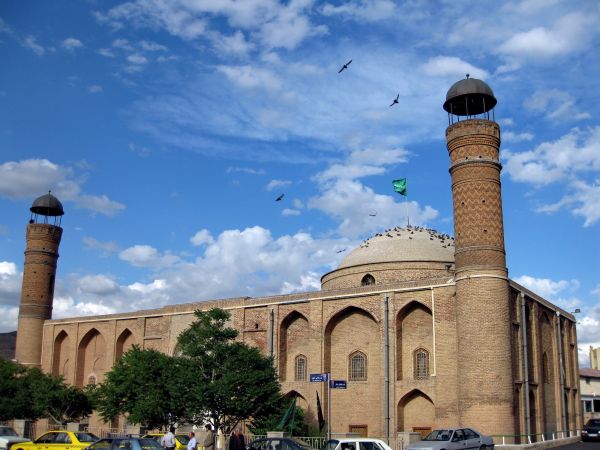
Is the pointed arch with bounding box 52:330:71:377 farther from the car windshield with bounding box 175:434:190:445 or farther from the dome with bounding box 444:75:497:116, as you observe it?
the dome with bounding box 444:75:497:116

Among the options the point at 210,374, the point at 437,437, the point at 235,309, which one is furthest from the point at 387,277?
the point at 437,437

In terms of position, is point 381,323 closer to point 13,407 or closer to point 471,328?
point 471,328

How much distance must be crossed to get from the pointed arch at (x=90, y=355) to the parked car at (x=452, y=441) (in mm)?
26838

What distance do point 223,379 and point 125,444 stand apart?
857 cm

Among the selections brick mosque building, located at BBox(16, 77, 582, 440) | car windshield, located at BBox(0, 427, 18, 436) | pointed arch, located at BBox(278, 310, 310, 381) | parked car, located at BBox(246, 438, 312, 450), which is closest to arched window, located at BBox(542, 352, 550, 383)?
brick mosque building, located at BBox(16, 77, 582, 440)

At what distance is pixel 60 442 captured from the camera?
2088 cm

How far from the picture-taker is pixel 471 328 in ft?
87.1

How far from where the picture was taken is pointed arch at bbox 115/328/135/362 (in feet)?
133

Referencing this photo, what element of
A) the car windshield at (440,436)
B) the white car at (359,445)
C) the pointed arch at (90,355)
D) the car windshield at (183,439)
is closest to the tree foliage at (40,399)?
the pointed arch at (90,355)

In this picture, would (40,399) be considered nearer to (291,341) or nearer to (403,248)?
(291,341)

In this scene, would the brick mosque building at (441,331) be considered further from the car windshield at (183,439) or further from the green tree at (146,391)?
the car windshield at (183,439)

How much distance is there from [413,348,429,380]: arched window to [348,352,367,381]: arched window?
2589 millimetres

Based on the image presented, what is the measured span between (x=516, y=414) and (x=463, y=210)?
28.2 feet

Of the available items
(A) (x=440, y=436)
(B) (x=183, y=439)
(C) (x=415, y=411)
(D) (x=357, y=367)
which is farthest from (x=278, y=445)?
(D) (x=357, y=367)
